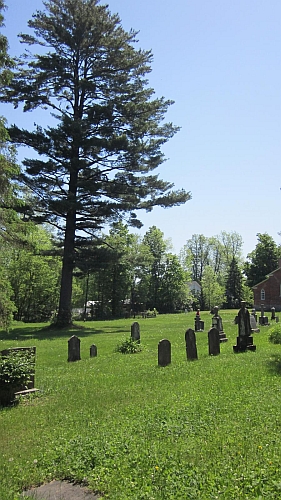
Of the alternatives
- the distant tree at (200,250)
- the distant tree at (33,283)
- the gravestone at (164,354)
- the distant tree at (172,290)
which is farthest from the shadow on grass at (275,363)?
the distant tree at (200,250)

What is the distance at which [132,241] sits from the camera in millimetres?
59250

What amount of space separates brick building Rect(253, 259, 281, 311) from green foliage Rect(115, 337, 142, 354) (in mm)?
38859

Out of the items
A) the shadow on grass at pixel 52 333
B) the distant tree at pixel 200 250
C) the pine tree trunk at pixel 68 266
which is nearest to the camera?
the shadow on grass at pixel 52 333

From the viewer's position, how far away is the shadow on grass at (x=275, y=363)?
31.3 ft

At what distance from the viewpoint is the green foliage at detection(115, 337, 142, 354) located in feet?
50.1

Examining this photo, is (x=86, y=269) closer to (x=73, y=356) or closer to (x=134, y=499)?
(x=73, y=356)

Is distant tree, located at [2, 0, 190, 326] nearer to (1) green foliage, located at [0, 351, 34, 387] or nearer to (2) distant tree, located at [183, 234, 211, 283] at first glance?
(1) green foliage, located at [0, 351, 34, 387]

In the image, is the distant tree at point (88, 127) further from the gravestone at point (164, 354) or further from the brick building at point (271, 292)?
the brick building at point (271, 292)

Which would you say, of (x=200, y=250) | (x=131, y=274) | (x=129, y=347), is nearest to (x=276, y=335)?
(x=129, y=347)

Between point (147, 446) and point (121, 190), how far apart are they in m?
24.4

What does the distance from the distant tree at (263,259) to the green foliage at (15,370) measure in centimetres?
6319

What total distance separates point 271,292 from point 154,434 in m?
49.9

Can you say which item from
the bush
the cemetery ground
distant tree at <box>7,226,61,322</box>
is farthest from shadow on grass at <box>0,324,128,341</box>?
distant tree at <box>7,226,61,322</box>

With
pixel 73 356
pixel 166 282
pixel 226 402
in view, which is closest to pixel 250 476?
pixel 226 402
